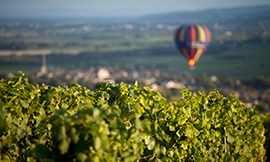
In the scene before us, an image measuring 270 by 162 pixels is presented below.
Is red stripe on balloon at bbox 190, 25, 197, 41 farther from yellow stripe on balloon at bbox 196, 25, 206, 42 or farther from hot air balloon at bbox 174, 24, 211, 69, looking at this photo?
yellow stripe on balloon at bbox 196, 25, 206, 42

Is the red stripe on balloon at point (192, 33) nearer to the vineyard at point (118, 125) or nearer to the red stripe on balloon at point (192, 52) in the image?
the red stripe on balloon at point (192, 52)

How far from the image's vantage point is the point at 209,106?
405cm

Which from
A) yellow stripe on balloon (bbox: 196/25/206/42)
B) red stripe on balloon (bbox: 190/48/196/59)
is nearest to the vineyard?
red stripe on balloon (bbox: 190/48/196/59)

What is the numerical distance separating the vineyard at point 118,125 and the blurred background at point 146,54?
5539cm

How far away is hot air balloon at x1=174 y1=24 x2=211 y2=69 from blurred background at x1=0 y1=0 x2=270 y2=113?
22.3 m

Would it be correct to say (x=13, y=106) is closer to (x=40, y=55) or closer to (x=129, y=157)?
(x=129, y=157)

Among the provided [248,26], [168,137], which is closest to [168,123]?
[168,137]

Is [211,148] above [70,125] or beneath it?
beneath

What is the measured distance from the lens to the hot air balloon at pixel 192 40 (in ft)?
119

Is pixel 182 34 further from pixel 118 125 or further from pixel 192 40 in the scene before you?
pixel 118 125

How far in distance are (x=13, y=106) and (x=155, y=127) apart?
155 centimetres

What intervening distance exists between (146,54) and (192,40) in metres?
94.9

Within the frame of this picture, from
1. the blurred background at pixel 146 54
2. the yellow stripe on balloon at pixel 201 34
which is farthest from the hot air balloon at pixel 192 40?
the blurred background at pixel 146 54

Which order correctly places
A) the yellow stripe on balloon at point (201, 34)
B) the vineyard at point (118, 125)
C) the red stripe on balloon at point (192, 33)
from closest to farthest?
the vineyard at point (118, 125) < the red stripe on balloon at point (192, 33) < the yellow stripe on balloon at point (201, 34)
